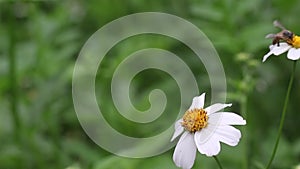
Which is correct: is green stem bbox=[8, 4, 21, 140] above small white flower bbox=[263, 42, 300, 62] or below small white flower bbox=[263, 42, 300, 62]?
above

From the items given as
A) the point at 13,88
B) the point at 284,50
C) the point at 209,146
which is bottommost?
the point at 209,146

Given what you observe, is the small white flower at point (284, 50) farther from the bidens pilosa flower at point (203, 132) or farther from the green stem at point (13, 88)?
the green stem at point (13, 88)

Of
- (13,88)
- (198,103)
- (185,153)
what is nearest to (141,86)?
(13,88)

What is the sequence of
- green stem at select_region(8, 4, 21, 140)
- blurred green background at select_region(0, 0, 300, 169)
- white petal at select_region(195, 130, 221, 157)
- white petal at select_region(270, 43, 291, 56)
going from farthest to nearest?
1. green stem at select_region(8, 4, 21, 140)
2. blurred green background at select_region(0, 0, 300, 169)
3. white petal at select_region(270, 43, 291, 56)
4. white petal at select_region(195, 130, 221, 157)

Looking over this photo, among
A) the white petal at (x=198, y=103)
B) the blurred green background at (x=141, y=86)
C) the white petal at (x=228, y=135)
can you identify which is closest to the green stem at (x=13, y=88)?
the blurred green background at (x=141, y=86)

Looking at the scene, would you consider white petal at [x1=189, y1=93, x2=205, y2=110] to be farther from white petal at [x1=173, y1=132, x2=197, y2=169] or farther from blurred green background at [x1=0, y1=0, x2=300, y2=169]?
blurred green background at [x1=0, y1=0, x2=300, y2=169]

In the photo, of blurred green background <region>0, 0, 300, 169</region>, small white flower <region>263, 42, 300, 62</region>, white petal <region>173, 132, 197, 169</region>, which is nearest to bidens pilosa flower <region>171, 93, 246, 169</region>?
white petal <region>173, 132, 197, 169</region>

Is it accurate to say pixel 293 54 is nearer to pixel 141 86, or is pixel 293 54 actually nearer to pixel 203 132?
pixel 203 132
